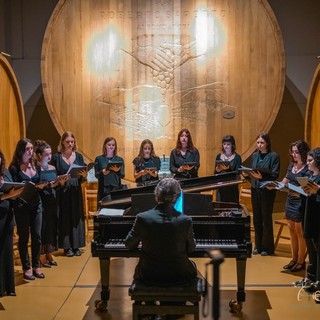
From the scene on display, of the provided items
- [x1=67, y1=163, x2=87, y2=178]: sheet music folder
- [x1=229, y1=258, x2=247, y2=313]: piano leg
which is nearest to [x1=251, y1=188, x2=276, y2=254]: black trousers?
[x1=229, y1=258, x2=247, y2=313]: piano leg

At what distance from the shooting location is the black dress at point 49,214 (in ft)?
18.8

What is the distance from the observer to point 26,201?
16.7 feet

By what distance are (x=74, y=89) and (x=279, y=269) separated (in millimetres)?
3229

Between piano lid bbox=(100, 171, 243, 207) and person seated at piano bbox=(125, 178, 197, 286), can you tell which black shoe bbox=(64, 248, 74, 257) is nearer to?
piano lid bbox=(100, 171, 243, 207)

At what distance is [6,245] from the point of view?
480 cm

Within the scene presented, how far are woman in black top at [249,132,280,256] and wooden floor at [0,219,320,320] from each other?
0.19 metres

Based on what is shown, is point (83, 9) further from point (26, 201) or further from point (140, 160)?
point (26, 201)

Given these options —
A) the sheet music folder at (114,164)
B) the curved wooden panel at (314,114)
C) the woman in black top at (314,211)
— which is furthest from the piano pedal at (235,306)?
the curved wooden panel at (314,114)

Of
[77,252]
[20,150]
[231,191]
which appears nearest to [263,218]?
[231,191]

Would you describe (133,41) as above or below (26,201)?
above

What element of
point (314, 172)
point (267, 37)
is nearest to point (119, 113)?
point (267, 37)

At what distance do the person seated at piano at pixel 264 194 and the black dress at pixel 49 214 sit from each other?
193 centimetres

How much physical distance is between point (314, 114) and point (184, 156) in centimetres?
149

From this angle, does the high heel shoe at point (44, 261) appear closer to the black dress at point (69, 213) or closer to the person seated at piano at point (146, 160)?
the black dress at point (69, 213)
